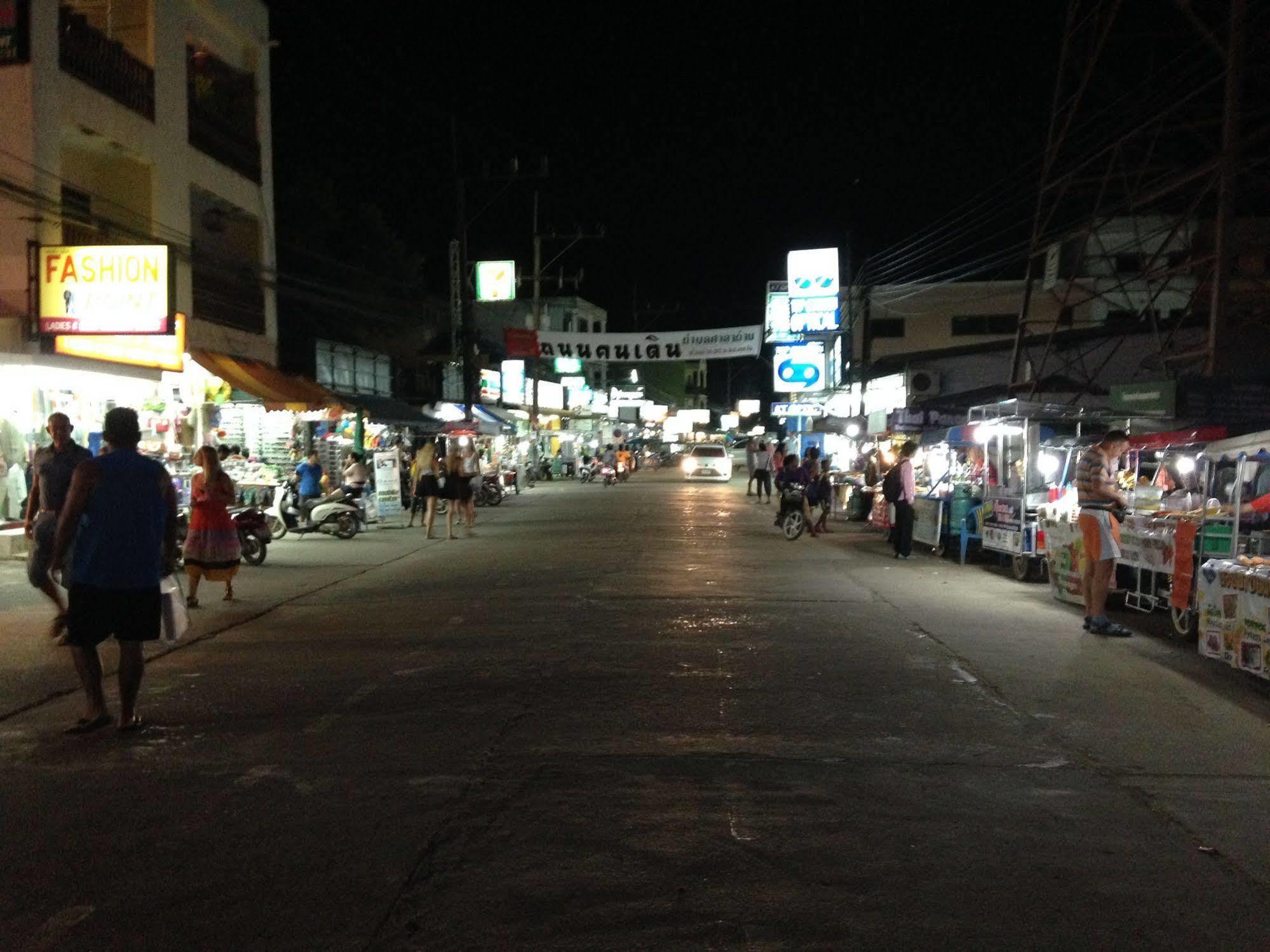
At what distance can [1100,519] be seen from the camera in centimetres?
A: 1098

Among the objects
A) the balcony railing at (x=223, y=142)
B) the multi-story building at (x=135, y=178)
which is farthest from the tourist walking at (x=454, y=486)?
the balcony railing at (x=223, y=142)

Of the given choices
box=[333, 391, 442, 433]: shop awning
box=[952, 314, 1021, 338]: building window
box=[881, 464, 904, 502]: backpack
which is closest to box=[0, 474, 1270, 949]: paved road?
box=[881, 464, 904, 502]: backpack

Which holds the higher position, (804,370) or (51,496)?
(804,370)

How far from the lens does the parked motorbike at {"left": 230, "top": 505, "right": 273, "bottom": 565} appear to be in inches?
668

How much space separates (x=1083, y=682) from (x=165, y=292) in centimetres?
1281

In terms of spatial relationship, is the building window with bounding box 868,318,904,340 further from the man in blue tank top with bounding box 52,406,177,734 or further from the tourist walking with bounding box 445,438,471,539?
the man in blue tank top with bounding box 52,406,177,734

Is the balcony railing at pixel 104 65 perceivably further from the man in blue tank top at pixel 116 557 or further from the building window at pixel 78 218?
the man in blue tank top at pixel 116 557

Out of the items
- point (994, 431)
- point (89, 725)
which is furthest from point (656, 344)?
point (89, 725)

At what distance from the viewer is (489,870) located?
4.88 m

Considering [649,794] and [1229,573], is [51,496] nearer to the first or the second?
[649,794]

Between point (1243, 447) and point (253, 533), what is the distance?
12780mm

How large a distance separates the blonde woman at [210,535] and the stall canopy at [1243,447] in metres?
9.57

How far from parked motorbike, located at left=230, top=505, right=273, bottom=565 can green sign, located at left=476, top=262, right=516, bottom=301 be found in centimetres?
2603

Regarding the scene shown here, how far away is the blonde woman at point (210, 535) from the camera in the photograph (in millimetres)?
12680
